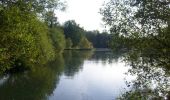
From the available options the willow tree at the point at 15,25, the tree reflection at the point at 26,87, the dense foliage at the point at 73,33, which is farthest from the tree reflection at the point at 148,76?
the dense foliage at the point at 73,33

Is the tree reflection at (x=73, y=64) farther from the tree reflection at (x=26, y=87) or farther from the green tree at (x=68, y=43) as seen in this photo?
the green tree at (x=68, y=43)

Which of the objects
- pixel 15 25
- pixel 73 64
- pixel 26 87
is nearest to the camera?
pixel 15 25

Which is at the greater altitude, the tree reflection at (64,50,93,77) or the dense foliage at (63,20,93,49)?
the dense foliage at (63,20,93,49)

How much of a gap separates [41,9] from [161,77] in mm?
6698

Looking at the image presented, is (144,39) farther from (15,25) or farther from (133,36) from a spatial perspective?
(15,25)

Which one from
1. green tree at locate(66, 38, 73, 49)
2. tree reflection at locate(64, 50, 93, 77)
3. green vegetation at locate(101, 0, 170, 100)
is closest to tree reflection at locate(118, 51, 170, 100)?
green vegetation at locate(101, 0, 170, 100)

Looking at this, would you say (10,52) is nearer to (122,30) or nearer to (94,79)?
(122,30)

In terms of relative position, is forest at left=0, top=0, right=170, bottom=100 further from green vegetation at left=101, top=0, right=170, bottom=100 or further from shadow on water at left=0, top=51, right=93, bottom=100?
shadow on water at left=0, top=51, right=93, bottom=100

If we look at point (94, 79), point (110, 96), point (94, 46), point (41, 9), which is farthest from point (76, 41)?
point (41, 9)

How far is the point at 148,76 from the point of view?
41.9 feet

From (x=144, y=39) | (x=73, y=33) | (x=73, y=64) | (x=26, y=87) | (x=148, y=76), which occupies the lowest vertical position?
(x=26, y=87)

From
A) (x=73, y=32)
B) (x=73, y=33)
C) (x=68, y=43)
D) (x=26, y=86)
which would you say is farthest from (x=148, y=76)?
(x=73, y=32)

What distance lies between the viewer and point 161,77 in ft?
41.5

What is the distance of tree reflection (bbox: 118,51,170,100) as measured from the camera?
1235 centimetres
